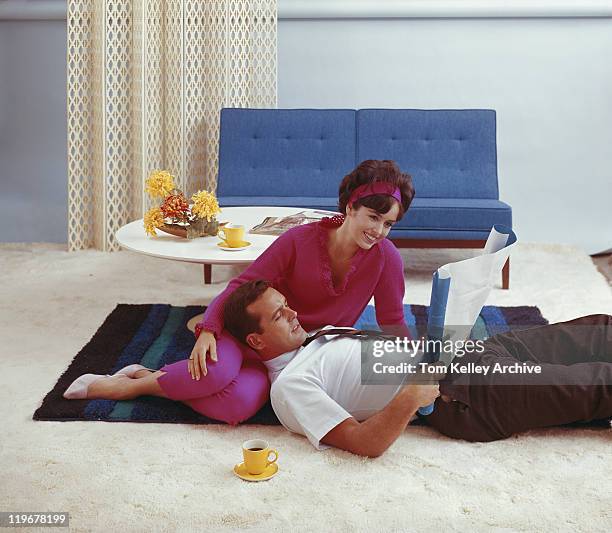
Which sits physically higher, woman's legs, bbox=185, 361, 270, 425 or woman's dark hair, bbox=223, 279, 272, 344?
woman's dark hair, bbox=223, 279, 272, 344

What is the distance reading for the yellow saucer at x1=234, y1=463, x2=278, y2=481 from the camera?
2453 millimetres

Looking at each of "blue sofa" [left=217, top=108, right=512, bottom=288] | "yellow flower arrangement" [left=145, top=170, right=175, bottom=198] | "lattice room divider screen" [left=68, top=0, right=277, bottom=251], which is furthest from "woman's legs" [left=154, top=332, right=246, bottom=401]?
"lattice room divider screen" [left=68, top=0, right=277, bottom=251]

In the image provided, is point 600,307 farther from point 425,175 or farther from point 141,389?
point 141,389

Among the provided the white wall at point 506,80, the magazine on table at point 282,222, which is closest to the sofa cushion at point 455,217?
the magazine on table at point 282,222

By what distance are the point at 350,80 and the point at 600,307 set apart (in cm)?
209

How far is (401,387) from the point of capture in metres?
2.64

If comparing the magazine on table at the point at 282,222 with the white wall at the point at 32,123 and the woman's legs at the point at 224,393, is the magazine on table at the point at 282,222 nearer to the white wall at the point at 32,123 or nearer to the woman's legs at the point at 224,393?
the woman's legs at the point at 224,393

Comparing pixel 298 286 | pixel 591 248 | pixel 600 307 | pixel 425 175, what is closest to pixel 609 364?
pixel 298 286

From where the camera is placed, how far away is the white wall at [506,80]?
213 inches

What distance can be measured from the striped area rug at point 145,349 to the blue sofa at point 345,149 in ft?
3.75

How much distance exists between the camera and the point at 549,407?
2.68 metres

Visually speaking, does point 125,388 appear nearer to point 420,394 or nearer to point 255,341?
point 255,341

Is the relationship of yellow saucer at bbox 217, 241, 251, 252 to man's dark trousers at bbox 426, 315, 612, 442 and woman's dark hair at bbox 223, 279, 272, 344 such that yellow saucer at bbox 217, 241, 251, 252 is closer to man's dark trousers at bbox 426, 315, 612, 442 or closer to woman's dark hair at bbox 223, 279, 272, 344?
woman's dark hair at bbox 223, 279, 272, 344

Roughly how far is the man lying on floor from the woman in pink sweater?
0.28 feet
